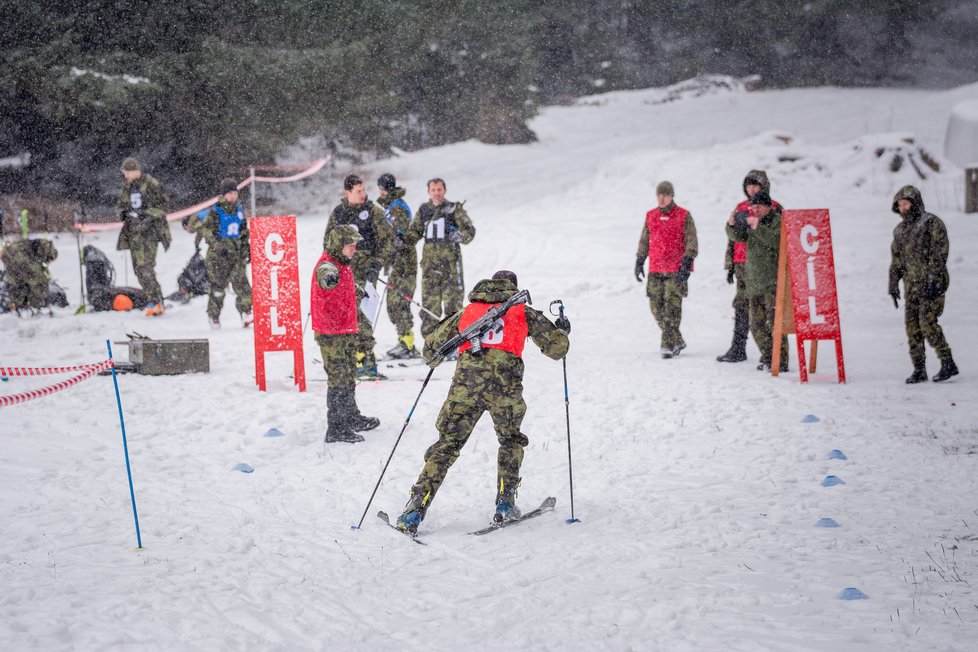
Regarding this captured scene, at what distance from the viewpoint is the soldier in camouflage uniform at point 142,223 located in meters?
12.9

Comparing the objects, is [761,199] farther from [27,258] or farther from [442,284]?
[27,258]

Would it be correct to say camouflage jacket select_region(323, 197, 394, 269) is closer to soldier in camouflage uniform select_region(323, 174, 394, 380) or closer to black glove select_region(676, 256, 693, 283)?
soldier in camouflage uniform select_region(323, 174, 394, 380)

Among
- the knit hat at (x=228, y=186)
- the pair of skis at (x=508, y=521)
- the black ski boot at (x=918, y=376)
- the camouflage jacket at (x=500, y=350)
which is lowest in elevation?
the pair of skis at (x=508, y=521)

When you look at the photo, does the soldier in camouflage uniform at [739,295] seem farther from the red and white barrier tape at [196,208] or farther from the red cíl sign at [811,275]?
the red and white barrier tape at [196,208]

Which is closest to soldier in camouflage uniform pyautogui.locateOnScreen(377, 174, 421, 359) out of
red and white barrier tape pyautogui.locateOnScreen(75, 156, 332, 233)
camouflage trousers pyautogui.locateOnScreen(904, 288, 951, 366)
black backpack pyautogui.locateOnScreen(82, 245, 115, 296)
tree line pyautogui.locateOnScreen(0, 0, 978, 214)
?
red and white barrier tape pyautogui.locateOnScreen(75, 156, 332, 233)

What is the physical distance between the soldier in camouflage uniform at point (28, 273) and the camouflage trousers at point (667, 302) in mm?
9136

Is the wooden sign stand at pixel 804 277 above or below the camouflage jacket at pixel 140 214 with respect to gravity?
below

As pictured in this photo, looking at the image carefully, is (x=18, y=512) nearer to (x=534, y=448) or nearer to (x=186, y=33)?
(x=534, y=448)

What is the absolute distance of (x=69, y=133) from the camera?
76.0 ft

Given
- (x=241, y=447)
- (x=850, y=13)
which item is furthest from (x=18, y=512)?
(x=850, y=13)

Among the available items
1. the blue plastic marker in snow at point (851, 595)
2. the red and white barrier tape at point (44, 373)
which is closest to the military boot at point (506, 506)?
the blue plastic marker in snow at point (851, 595)

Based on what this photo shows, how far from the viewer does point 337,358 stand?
23.8 ft

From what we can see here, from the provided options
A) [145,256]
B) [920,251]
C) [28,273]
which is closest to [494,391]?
[920,251]

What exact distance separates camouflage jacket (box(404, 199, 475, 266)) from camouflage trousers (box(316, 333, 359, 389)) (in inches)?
109
